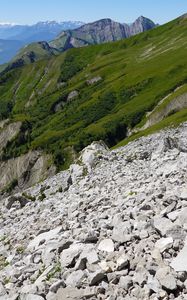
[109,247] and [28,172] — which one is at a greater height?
[109,247]

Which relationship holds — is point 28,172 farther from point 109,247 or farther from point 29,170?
point 109,247

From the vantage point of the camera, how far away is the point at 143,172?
29203mm

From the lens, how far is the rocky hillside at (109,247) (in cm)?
1326

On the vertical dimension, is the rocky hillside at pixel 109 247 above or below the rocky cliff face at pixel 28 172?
above

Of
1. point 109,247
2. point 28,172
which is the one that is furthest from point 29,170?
point 109,247

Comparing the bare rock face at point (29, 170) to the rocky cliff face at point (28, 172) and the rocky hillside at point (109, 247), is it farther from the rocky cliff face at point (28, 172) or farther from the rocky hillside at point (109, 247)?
the rocky hillside at point (109, 247)

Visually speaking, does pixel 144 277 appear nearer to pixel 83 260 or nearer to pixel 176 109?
pixel 83 260

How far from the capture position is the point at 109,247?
15695 mm

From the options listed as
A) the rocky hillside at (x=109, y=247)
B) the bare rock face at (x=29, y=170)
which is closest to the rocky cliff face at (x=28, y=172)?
the bare rock face at (x=29, y=170)

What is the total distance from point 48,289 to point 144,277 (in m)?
3.44

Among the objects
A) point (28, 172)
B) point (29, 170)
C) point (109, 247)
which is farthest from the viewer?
point (29, 170)

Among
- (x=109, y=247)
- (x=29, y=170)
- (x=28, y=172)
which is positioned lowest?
(x=28, y=172)

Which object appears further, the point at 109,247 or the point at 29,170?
the point at 29,170

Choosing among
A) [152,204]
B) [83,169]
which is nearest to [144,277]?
[152,204]
